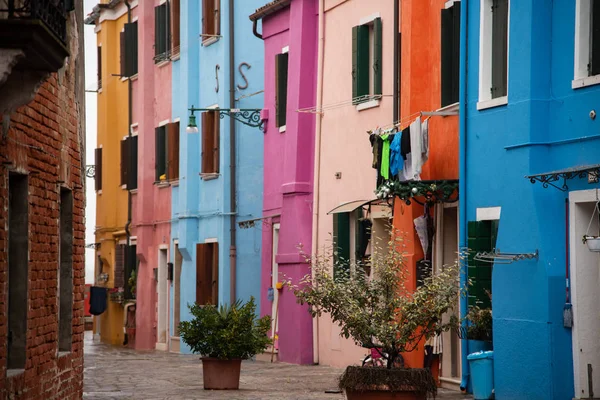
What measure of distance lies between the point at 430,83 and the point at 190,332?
5491mm

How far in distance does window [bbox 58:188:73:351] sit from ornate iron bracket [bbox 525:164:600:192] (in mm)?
5595

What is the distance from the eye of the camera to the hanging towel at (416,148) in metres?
21.4

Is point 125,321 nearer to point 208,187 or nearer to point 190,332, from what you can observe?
point 208,187

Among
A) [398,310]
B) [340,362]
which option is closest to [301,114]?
[340,362]

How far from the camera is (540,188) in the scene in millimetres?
17891

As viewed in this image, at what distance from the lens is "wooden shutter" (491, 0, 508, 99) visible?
764 inches

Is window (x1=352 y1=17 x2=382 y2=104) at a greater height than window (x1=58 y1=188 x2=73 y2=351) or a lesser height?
greater

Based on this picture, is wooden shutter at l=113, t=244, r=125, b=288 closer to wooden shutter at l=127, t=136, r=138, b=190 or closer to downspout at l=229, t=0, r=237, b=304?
wooden shutter at l=127, t=136, r=138, b=190

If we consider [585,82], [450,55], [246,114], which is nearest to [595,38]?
[585,82]

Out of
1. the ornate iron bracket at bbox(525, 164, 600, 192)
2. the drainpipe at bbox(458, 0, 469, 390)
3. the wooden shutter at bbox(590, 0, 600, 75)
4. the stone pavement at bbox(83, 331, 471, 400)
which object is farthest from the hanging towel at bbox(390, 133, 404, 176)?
the wooden shutter at bbox(590, 0, 600, 75)

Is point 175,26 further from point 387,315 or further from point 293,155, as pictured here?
point 387,315

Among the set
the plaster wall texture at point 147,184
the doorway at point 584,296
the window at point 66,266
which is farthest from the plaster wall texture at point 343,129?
the plaster wall texture at point 147,184

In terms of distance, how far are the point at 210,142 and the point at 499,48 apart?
1658 cm

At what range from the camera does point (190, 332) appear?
21266 mm
